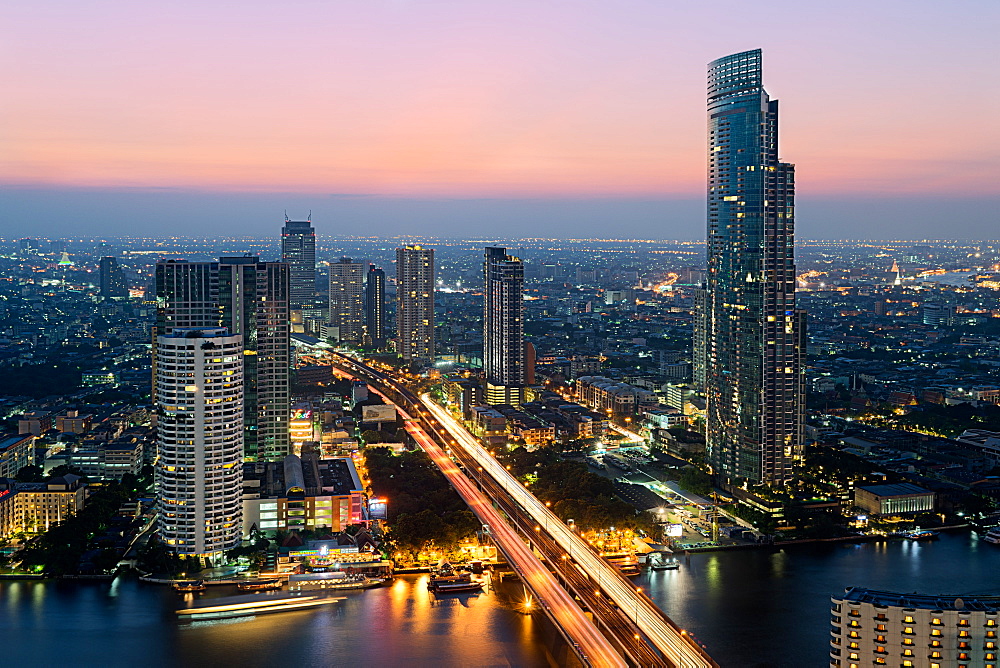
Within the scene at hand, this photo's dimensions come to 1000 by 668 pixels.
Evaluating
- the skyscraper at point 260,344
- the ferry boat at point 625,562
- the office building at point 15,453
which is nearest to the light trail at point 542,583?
the ferry boat at point 625,562

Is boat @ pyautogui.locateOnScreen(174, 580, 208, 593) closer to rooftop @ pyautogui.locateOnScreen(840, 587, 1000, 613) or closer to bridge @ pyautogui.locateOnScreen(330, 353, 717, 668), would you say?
bridge @ pyautogui.locateOnScreen(330, 353, 717, 668)

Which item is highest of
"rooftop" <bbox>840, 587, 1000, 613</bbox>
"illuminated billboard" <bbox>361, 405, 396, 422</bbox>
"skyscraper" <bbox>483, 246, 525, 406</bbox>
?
"skyscraper" <bbox>483, 246, 525, 406</bbox>

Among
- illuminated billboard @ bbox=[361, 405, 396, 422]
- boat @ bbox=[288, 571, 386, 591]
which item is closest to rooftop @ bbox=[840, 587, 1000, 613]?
boat @ bbox=[288, 571, 386, 591]

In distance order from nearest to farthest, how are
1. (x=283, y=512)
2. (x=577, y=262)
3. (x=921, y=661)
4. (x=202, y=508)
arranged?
(x=921, y=661) → (x=202, y=508) → (x=283, y=512) → (x=577, y=262)

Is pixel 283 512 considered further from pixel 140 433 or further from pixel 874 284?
pixel 874 284

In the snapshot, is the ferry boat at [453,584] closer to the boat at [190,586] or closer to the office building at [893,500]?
the boat at [190,586]

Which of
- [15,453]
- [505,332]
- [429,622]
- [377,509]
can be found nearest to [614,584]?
[429,622]

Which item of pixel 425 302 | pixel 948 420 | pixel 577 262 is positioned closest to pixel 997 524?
pixel 948 420
